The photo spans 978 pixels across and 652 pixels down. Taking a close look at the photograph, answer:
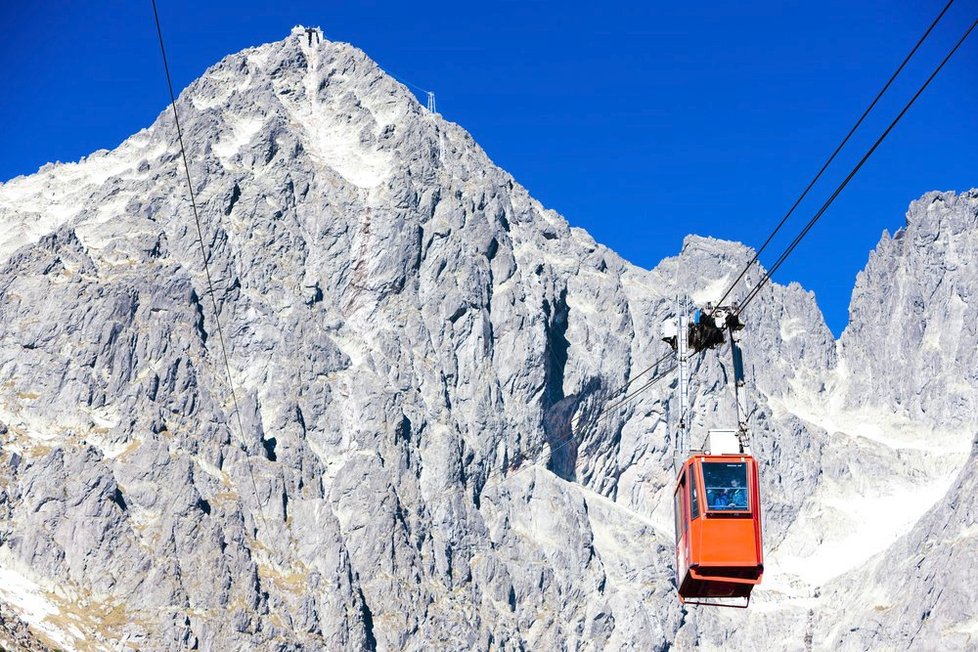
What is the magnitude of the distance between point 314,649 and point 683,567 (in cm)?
14936

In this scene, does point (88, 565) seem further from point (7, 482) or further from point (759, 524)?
point (759, 524)

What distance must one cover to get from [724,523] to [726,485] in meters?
1.35

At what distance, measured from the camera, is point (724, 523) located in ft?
153

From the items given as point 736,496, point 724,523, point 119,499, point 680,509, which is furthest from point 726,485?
point 119,499

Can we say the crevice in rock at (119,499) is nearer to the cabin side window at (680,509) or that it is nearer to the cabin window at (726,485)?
the cabin side window at (680,509)

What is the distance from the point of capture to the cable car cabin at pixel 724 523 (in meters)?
46.5

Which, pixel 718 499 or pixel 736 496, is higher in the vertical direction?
pixel 736 496

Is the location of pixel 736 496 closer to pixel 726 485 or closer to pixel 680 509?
pixel 726 485

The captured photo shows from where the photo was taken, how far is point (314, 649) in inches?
7485

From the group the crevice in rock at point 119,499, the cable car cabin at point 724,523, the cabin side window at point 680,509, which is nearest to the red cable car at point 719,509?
the cable car cabin at point 724,523

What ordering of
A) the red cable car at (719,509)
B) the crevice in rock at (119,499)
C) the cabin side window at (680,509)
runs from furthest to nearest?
1. the crevice in rock at (119,499)
2. the cabin side window at (680,509)
3. the red cable car at (719,509)

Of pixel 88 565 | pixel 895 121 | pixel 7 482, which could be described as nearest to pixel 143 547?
pixel 88 565

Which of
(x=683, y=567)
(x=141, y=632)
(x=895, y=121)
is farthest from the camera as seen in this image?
(x=141, y=632)

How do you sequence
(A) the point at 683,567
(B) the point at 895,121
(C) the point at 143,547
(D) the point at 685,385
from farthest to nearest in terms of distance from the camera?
(C) the point at 143,547 < (A) the point at 683,567 < (D) the point at 685,385 < (B) the point at 895,121
